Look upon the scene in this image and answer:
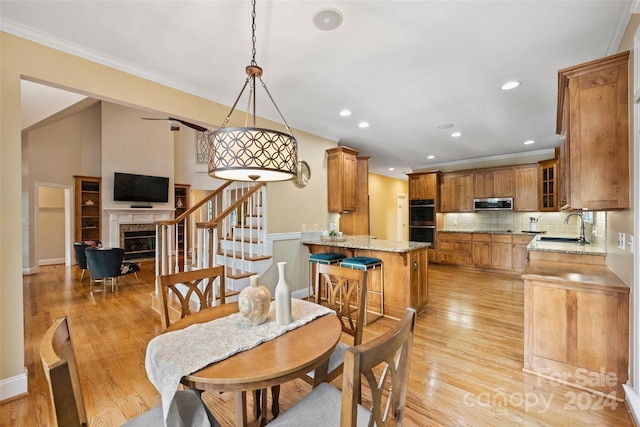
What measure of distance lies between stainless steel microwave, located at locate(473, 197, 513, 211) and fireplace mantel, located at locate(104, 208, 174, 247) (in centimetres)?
861

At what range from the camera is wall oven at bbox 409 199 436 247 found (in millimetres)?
7199

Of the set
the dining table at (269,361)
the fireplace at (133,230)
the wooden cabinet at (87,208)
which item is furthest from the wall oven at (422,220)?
the wooden cabinet at (87,208)

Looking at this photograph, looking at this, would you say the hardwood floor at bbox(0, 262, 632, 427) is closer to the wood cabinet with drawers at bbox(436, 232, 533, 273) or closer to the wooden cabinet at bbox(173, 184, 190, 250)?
the wood cabinet with drawers at bbox(436, 232, 533, 273)

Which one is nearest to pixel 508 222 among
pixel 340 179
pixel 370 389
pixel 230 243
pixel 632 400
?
pixel 340 179

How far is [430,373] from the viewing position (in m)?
2.32

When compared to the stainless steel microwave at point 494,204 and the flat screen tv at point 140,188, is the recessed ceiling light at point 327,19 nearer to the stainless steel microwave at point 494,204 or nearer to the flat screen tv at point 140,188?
the stainless steel microwave at point 494,204

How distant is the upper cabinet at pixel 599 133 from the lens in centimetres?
194

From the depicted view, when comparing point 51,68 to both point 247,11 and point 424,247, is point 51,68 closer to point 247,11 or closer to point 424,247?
point 247,11

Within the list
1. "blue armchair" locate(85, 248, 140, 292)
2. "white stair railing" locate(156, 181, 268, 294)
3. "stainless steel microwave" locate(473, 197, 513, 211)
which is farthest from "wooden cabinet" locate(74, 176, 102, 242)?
"stainless steel microwave" locate(473, 197, 513, 211)

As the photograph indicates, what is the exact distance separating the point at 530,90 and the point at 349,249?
2.95 metres

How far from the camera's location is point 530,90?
3.19 m

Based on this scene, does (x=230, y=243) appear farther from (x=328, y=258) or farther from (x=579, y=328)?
(x=579, y=328)

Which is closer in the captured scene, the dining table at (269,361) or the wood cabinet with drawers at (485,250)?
the dining table at (269,361)

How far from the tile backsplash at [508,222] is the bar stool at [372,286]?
437cm
